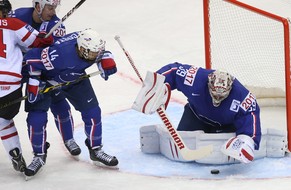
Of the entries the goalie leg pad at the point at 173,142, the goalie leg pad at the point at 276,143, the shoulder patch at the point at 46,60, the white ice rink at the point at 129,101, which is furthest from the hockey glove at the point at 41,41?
the goalie leg pad at the point at 276,143

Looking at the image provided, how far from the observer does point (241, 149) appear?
14.7ft

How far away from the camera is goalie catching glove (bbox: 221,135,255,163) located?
4.48 metres

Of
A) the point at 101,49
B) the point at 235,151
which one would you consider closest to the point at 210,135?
the point at 235,151

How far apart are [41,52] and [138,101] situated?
0.55m

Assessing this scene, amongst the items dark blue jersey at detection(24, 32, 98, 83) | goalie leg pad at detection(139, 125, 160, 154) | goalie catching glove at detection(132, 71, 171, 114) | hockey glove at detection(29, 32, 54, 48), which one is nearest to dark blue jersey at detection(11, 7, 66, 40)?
hockey glove at detection(29, 32, 54, 48)

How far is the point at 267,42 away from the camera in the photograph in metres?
5.44

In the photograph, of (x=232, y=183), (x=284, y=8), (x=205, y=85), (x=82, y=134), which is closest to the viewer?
(x=232, y=183)

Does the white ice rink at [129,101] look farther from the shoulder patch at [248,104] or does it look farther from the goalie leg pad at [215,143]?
the shoulder patch at [248,104]

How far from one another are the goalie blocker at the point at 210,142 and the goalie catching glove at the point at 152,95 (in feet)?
0.78

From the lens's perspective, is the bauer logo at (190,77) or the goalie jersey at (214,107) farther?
the bauer logo at (190,77)

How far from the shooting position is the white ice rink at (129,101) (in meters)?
4.49

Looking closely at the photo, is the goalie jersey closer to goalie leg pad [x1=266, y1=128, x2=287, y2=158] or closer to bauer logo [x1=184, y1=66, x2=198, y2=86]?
bauer logo [x1=184, y1=66, x2=198, y2=86]

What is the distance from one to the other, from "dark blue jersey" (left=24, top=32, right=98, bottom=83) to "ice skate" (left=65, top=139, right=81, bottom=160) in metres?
0.48

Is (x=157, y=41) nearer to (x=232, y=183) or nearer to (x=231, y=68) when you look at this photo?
(x=231, y=68)
